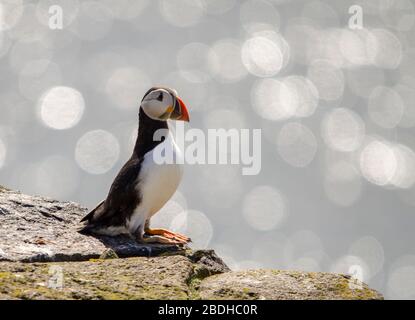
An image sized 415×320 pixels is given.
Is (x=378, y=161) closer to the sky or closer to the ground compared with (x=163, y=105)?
closer to the sky

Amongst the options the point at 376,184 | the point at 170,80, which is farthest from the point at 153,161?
the point at 170,80

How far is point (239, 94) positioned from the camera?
→ 5247cm

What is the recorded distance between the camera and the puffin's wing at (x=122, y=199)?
31.4 feet

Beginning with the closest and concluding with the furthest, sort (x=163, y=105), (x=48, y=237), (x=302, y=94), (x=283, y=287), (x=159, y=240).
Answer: (x=283, y=287)
(x=48, y=237)
(x=159, y=240)
(x=163, y=105)
(x=302, y=94)

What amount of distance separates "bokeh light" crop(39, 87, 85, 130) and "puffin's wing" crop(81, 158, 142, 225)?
3848 centimetres

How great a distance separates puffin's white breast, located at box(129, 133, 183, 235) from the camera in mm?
9773

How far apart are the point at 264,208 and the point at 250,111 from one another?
8130 millimetres

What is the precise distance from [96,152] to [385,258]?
1736cm

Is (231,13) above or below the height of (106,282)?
above

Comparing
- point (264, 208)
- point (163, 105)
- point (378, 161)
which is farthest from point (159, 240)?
point (378, 161)

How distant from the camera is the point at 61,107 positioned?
173 feet

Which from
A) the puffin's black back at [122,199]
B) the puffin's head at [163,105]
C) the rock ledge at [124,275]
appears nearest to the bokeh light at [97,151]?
the puffin's head at [163,105]

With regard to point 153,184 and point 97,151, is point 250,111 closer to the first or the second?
point 97,151

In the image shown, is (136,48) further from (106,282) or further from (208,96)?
(106,282)
